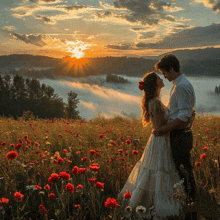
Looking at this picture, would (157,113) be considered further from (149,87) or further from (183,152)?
(183,152)

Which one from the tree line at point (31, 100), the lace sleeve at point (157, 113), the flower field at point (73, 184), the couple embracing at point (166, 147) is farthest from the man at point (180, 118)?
the tree line at point (31, 100)

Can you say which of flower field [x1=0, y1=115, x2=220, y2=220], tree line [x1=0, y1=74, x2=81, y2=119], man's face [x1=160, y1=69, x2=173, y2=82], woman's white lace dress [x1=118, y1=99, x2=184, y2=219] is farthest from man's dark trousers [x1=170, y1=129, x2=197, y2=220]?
tree line [x1=0, y1=74, x2=81, y2=119]

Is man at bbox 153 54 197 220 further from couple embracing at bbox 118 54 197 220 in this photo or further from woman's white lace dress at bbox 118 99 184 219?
woman's white lace dress at bbox 118 99 184 219

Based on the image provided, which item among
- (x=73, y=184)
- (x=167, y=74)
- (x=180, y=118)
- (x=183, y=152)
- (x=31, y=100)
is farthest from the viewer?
(x=31, y=100)

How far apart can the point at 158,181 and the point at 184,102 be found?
1.14 m

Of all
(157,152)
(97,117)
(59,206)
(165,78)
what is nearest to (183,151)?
(157,152)

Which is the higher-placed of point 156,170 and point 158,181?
point 156,170

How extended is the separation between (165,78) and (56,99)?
5474 cm

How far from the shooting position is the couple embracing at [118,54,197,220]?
2.98 metres

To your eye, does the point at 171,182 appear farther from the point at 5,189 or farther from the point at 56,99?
the point at 56,99

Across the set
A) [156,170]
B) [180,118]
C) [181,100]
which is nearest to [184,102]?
[181,100]

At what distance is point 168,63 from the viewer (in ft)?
10.1

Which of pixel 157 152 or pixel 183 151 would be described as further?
pixel 157 152

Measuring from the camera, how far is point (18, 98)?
53.6 meters
